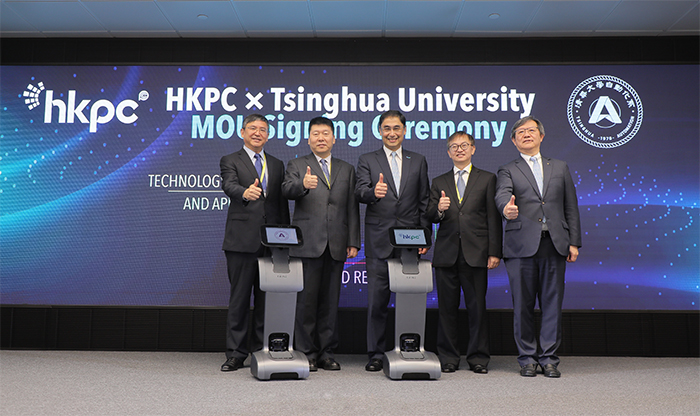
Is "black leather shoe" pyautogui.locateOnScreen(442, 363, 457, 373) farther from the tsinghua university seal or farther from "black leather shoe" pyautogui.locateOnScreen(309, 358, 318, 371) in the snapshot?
the tsinghua university seal

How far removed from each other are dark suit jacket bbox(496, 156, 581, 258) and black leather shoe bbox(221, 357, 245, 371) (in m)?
1.94

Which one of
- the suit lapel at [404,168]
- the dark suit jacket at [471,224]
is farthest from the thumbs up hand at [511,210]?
the suit lapel at [404,168]

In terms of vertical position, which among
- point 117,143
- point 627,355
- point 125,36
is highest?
point 125,36

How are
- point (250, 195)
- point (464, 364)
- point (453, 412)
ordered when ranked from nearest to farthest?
1. point (453, 412)
2. point (250, 195)
3. point (464, 364)

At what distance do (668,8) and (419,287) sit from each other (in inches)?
122

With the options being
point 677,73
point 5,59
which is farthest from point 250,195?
point 677,73

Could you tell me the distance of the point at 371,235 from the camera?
366 cm

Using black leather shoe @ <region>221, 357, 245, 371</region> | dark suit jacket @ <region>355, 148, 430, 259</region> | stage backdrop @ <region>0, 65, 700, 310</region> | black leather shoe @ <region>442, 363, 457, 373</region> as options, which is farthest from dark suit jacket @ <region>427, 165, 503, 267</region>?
black leather shoe @ <region>221, 357, 245, 371</region>

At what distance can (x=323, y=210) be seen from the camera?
360 centimetres

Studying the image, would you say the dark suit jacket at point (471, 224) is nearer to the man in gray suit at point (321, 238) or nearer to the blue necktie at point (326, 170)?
the man in gray suit at point (321, 238)

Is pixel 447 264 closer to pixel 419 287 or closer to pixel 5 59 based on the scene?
pixel 419 287

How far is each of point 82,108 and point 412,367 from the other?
3.65 m

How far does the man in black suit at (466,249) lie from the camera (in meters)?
3.64

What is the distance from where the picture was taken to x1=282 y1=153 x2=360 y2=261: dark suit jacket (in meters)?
3.57
